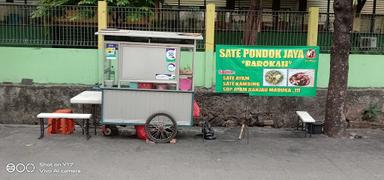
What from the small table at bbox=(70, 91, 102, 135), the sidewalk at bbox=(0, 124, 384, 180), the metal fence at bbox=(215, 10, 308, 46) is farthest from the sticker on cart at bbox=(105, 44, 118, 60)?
the metal fence at bbox=(215, 10, 308, 46)

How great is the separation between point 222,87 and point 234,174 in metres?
3.52

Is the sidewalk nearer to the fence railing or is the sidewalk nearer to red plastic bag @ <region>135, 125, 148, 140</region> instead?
red plastic bag @ <region>135, 125, 148, 140</region>

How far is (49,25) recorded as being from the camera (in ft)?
31.2

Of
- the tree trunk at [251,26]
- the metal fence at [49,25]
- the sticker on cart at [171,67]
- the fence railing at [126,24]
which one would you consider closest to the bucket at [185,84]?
the sticker on cart at [171,67]

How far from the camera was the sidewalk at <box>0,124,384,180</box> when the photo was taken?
601 centimetres

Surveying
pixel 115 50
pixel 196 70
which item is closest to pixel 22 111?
pixel 115 50

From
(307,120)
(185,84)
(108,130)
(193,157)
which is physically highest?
(185,84)

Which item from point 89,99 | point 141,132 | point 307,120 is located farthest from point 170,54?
point 307,120

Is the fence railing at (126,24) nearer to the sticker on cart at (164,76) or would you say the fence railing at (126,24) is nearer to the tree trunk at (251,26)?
the tree trunk at (251,26)

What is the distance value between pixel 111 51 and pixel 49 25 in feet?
8.05

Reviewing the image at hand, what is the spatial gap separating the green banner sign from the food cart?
1590 mm

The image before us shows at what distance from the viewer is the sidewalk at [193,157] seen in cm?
601

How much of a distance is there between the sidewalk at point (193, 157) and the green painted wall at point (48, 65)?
140 cm

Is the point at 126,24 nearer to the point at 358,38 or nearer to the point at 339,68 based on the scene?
the point at 339,68
